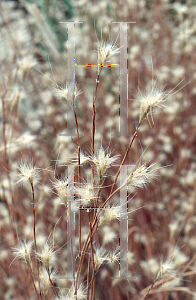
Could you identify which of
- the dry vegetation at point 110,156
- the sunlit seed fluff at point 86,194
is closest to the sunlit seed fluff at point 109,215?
the sunlit seed fluff at point 86,194

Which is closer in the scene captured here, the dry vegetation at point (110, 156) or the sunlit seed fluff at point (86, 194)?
the sunlit seed fluff at point (86, 194)

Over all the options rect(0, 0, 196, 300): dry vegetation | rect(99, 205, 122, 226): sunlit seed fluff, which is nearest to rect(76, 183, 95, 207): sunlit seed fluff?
rect(99, 205, 122, 226): sunlit seed fluff

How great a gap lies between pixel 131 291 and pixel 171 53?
1.09 m

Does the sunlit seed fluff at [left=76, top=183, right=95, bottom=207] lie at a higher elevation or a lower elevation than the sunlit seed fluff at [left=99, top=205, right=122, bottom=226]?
higher

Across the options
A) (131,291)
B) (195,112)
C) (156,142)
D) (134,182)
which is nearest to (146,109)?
(134,182)

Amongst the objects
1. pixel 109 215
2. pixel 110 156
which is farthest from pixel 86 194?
pixel 110 156

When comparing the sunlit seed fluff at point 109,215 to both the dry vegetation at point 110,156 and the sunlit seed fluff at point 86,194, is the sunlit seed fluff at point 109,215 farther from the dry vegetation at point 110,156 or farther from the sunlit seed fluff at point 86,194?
the dry vegetation at point 110,156

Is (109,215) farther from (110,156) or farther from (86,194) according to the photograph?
(110,156)

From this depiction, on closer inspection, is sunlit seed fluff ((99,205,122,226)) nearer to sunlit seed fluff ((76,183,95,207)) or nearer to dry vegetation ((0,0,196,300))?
sunlit seed fluff ((76,183,95,207))

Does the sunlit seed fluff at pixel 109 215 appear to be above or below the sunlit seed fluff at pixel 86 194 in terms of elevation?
below

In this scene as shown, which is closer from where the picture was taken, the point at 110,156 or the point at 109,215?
the point at 109,215

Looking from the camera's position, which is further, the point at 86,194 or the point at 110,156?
the point at 110,156

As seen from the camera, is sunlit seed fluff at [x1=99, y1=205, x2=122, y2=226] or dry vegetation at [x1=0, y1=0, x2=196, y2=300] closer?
sunlit seed fluff at [x1=99, y1=205, x2=122, y2=226]

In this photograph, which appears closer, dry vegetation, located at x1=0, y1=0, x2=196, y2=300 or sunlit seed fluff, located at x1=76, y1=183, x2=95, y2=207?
sunlit seed fluff, located at x1=76, y1=183, x2=95, y2=207
